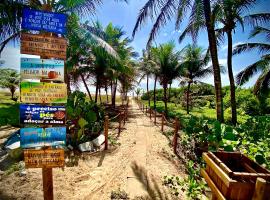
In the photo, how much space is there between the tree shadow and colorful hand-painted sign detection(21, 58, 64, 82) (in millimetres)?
2946

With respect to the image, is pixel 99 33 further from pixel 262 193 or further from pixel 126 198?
pixel 262 193

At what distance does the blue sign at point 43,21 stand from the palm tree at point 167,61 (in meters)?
14.7

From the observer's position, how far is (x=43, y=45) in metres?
3.11

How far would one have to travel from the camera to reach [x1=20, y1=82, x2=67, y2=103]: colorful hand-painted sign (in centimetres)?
295

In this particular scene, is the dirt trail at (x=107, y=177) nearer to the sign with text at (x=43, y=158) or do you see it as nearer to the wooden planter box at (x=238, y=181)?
the sign with text at (x=43, y=158)

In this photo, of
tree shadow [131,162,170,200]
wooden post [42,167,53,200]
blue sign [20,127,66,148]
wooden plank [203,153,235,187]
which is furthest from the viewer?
tree shadow [131,162,170,200]

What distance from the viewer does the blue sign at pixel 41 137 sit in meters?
2.95

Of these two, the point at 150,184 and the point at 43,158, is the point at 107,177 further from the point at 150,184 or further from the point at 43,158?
the point at 43,158

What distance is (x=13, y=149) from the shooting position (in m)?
6.50

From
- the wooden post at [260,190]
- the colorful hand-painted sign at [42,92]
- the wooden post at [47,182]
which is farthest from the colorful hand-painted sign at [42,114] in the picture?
the wooden post at [260,190]

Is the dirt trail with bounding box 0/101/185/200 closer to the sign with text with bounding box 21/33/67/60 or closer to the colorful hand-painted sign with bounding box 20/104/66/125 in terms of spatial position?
the colorful hand-painted sign with bounding box 20/104/66/125

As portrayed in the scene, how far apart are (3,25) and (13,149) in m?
4.02

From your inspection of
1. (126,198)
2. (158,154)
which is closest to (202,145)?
(158,154)

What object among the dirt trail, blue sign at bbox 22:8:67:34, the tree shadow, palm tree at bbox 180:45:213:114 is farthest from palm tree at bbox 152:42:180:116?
blue sign at bbox 22:8:67:34
